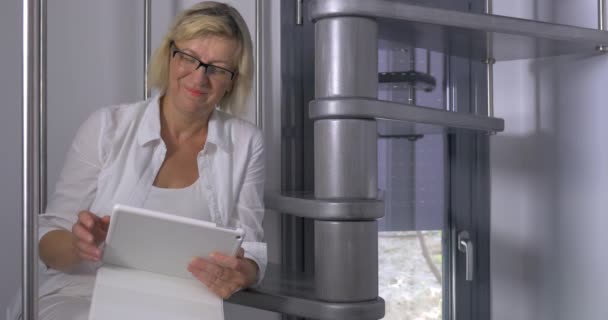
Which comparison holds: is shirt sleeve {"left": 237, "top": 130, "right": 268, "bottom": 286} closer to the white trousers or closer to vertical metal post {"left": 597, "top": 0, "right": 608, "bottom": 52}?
the white trousers

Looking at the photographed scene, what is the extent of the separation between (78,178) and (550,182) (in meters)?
1.51

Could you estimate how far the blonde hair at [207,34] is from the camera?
1675 mm

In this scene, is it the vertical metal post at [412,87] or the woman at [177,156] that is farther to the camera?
the vertical metal post at [412,87]

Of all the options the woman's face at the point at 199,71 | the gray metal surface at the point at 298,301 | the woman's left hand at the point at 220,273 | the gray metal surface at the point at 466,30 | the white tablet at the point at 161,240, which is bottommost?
the gray metal surface at the point at 298,301

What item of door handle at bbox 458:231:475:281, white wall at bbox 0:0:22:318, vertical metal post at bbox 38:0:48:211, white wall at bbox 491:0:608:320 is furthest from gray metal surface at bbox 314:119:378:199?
door handle at bbox 458:231:475:281

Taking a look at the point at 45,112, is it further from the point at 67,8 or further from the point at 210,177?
the point at 210,177

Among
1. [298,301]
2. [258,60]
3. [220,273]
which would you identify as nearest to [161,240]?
[220,273]

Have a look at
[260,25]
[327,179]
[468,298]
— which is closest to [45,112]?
[260,25]

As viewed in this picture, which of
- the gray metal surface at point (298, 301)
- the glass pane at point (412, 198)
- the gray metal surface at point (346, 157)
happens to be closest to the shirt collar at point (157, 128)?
the gray metal surface at point (298, 301)

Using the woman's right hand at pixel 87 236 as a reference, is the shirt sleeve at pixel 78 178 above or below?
above

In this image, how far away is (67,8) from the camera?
173 cm

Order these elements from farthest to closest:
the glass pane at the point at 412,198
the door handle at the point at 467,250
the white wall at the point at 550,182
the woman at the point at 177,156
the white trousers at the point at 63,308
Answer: the door handle at the point at 467,250, the glass pane at the point at 412,198, the white wall at the point at 550,182, the woman at the point at 177,156, the white trousers at the point at 63,308

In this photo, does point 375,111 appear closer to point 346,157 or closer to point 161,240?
point 346,157

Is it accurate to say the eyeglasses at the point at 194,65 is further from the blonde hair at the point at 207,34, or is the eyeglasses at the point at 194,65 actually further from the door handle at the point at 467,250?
the door handle at the point at 467,250
